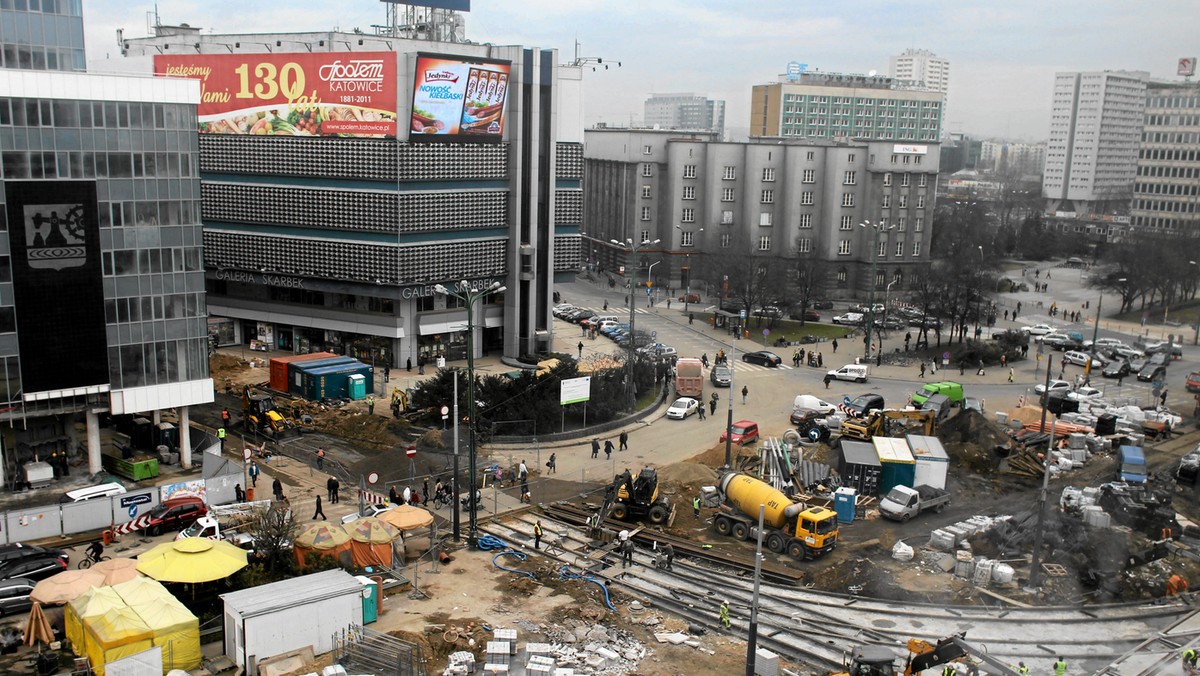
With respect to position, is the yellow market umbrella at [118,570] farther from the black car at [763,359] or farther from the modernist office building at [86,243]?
the black car at [763,359]

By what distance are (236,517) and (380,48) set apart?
37.7 metres

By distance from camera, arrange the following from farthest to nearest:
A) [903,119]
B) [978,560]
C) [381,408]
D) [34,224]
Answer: [903,119], [381,408], [34,224], [978,560]

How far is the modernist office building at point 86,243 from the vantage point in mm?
40281

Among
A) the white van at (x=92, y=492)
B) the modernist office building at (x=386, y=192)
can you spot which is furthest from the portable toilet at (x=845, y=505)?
the modernist office building at (x=386, y=192)

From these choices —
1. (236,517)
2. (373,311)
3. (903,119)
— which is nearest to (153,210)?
(236,517)

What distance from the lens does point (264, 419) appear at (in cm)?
5122

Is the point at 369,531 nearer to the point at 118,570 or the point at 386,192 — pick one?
the point at 118,570

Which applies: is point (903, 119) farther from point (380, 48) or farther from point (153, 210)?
point (153, 210)

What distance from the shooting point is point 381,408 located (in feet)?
186

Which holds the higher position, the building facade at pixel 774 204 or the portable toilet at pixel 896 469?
the building facade at pixel 774 204

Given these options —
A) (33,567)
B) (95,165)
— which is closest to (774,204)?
(95,165)

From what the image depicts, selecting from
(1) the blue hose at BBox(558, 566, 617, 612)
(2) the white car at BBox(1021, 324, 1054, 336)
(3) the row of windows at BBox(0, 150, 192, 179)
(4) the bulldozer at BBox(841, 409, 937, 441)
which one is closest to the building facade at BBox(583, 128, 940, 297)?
(2) the white car at BBox(1021, 324, 1054, 336)

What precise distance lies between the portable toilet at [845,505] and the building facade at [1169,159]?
344ft

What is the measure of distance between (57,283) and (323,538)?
679 inches
